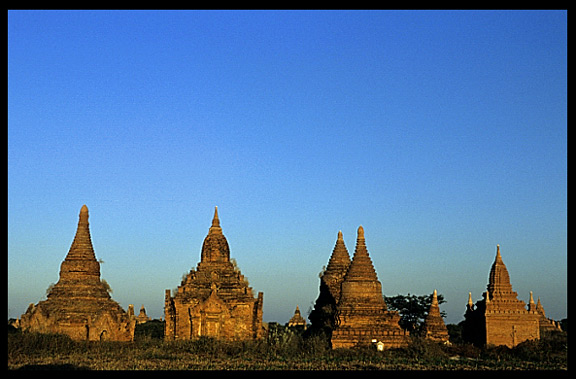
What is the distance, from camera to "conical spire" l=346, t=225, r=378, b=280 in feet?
118

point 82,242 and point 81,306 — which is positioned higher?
point 82,242

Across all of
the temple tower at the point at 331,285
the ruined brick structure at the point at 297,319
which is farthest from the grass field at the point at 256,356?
the ruined brick structure at the point at 297,319

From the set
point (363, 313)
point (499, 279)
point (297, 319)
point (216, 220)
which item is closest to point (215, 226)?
point (216, 220)

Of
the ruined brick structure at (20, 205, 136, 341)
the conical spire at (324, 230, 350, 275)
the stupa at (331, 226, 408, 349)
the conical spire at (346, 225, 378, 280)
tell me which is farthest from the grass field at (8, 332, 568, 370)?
the conical spire at (324, 230, 350, 275)

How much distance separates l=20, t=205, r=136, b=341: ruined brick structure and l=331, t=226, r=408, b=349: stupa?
9.65 meters

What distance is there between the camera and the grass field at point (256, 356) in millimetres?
25920

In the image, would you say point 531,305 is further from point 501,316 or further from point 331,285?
point 331,285

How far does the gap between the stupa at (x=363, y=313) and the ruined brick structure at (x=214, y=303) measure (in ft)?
14.3

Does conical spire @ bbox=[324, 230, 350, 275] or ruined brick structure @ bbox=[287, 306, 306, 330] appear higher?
conical spire @ bbox=[324, 230, 350, 275]

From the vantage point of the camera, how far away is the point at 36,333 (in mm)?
32469

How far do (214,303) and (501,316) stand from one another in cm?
1533

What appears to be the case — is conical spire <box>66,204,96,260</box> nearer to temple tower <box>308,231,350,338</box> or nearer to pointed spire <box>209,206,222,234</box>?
pointed spire <box>209,206,222,234</box>

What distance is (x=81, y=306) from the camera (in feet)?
114
